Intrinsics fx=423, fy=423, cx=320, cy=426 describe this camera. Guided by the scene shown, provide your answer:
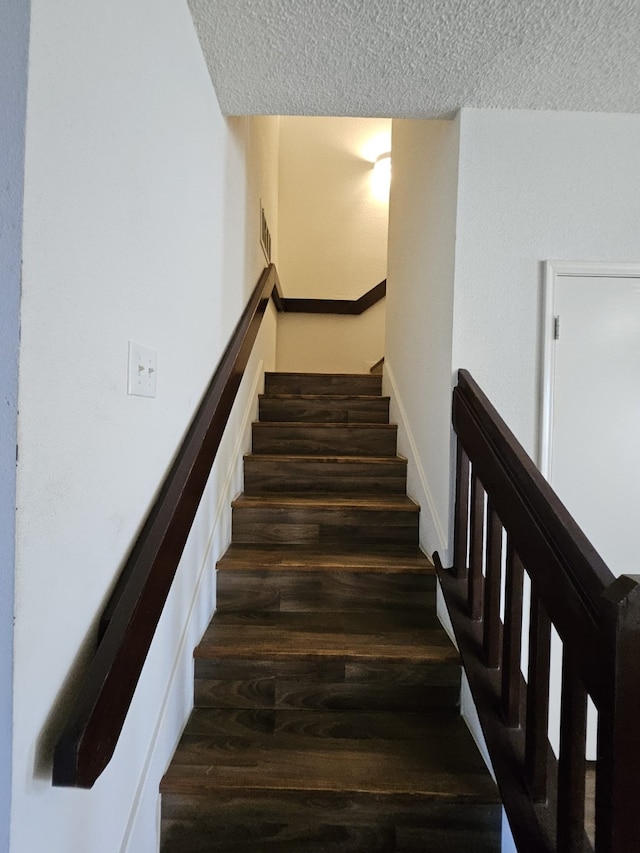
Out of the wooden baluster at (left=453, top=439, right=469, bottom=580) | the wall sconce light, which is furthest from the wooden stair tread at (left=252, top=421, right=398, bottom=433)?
the wall sconce light

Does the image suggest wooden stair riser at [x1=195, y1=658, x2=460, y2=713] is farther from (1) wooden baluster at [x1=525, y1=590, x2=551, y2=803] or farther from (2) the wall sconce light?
(2) the wall sconce light

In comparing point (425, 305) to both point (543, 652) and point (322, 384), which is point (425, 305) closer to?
point (322, 384)

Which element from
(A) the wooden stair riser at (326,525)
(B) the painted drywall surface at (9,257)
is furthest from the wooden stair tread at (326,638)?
(B) the painted drywall surface at (9,257)

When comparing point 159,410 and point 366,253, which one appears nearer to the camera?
point 159,410

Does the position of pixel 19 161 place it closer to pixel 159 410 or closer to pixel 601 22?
pixel 159 410

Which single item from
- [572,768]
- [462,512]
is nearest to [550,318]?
[462,512]

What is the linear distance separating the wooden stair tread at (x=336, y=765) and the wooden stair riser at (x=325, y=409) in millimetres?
1574

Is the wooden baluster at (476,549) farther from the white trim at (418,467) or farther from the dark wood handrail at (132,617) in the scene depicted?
the dark wood handrail at (132,617)

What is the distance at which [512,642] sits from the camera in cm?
109

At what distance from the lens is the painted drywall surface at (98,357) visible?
60 centimetres

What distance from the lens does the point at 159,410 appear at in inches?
40.8

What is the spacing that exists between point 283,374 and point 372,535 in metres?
1.46

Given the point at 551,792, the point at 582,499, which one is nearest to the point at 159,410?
the point at 551,792

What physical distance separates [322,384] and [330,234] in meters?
1.79
